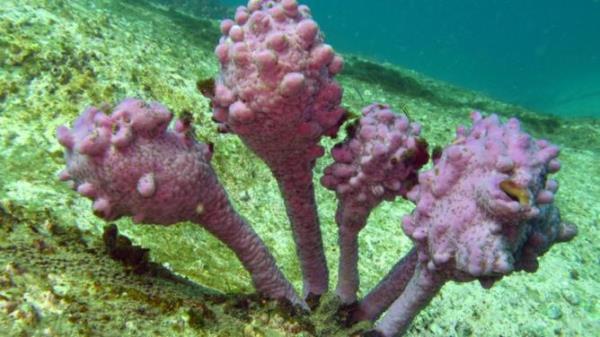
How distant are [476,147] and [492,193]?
29 centimetres

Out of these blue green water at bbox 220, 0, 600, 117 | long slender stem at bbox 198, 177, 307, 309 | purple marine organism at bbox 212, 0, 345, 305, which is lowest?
long slender stem at bbox 198, 177, 307, 309

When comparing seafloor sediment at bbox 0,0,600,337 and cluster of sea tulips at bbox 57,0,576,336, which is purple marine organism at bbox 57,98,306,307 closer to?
cluster of sea tulips at bbox 57,0,576,336

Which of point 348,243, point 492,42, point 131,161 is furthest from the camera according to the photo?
point 492,42

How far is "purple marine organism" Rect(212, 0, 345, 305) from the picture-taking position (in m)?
2.02

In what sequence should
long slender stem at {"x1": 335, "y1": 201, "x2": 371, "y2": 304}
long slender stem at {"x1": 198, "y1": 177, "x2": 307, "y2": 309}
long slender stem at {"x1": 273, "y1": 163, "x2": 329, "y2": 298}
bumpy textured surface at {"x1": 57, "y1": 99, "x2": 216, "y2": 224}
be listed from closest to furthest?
bumpy textured surface at {"x1": 57, "y1": 99, "x2": 216, "y2": 224} < long slender stem at {"x1": 198, "y1": 177, "x2": 307, "y2": 309} < long slender stem at {"x1": 273, "y1": 163, "x2": 329, "y2": 298} < long slender stem at {"x1": 335, "y1": 201, "x2": 371, "y2": 304}

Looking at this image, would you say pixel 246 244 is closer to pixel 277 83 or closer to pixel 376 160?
→ pixel 376 160

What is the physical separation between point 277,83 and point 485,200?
42.7 inches

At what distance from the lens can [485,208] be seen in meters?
2.03

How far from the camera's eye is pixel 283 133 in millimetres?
2250

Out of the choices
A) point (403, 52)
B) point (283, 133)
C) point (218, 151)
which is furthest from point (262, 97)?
point (403, 52)

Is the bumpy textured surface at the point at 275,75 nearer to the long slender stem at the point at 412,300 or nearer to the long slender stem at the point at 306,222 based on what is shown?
the long slender stem at the point at 306,222

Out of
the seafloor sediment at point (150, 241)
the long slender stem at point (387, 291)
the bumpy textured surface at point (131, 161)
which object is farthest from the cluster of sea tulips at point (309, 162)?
the seafloor sediment at point (150, 241)

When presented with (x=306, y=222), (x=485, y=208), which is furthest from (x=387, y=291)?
(x=485, y=208)

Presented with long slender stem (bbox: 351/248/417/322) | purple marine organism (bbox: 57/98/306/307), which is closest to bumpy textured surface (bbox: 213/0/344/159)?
purple marine organism (bbox: 57/98/306/307)
